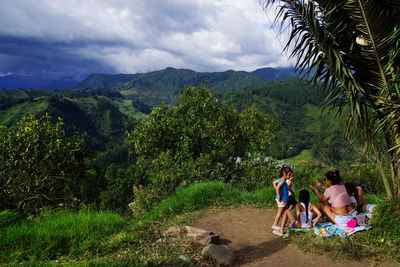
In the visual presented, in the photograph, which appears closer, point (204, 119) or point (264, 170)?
point (264, 170)

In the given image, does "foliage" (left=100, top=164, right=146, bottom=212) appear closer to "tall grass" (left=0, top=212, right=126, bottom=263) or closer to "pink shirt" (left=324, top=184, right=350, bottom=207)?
"tall grass" (left=0, top=212, right=126, bottom=263)

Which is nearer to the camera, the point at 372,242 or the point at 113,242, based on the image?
the point at 113,242

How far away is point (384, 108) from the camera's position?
18.3 ft

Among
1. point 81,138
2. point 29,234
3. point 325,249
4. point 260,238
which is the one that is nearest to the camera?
point 29,234

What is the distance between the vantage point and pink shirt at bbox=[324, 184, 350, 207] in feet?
20.3

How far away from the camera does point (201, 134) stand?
14.7 m

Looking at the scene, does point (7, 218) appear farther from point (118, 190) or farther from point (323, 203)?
point (118, 190)

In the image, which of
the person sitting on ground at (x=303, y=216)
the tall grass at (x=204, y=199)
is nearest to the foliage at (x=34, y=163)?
the tall grass at (x=204, y=199)

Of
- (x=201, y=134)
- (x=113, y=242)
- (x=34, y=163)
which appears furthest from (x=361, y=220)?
(x=34, y=163)

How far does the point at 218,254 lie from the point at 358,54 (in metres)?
5.82

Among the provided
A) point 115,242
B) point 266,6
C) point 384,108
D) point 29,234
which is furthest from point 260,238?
point 266,6

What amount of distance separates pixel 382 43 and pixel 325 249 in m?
4.70

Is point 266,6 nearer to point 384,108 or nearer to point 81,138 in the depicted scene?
point 384,108

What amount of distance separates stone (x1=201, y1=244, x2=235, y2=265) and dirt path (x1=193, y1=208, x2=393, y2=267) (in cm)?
23
